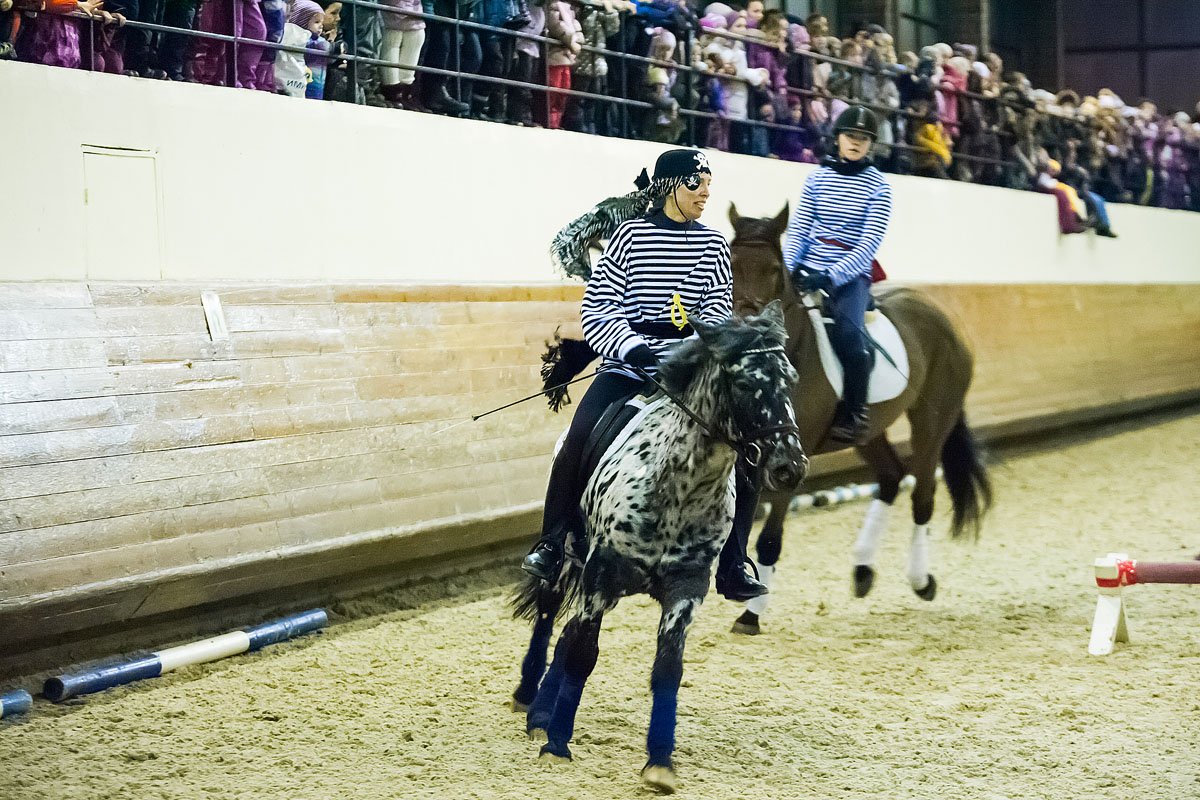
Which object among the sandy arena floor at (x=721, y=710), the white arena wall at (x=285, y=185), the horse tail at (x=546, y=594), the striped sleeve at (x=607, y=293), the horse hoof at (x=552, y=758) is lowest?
the sandy arena floor at (x=721, y=710)

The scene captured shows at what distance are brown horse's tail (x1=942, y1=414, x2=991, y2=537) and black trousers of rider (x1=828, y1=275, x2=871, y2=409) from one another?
1.19 m

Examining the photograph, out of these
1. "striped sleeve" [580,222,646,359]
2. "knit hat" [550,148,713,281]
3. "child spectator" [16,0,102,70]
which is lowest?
"striped sleeve" [580,222,646,359]

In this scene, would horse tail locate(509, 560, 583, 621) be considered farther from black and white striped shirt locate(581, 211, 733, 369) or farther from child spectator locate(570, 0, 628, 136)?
child spectator locate(570, 0, 628, 136)

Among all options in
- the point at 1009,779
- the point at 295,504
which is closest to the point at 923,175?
the point at 295,504

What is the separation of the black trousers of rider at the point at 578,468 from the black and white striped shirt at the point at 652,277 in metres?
0.12

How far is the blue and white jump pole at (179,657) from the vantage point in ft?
17.4

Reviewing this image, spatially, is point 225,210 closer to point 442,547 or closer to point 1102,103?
point 442,547

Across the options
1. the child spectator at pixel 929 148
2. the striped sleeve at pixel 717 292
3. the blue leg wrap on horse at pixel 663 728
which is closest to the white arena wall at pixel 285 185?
the striped sleeve at pixel 717 292

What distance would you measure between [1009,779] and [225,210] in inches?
175

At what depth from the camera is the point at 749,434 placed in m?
3.93

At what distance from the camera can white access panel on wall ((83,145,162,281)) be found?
5938 mm

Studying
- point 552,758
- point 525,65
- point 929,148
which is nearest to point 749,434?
point 552,758

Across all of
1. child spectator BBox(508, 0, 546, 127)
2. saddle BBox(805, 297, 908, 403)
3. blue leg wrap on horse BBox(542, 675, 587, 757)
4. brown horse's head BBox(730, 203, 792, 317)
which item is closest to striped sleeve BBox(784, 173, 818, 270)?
saddle BBox(805, 297, 908, 403)

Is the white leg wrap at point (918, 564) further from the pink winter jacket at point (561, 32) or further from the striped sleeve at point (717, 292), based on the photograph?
the pink winter jacket at point (561, 32)
